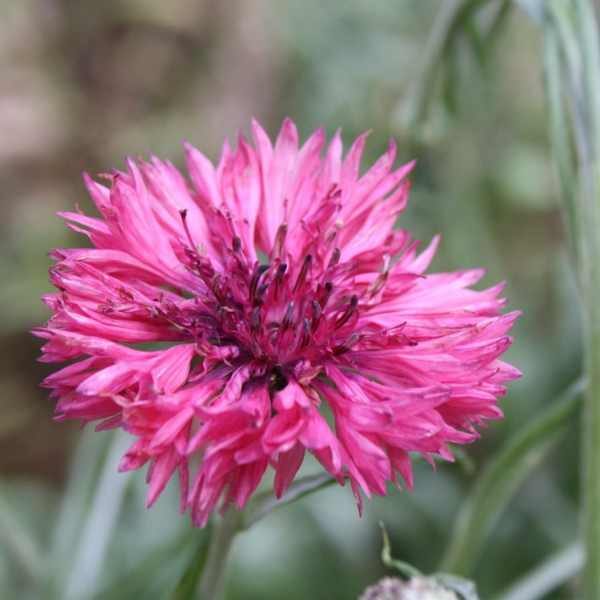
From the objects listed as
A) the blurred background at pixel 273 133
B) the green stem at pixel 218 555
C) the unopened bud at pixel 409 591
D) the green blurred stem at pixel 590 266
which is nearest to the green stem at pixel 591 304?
the green blurred stem at pixel 590 266

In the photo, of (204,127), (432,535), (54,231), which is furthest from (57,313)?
(204,127)

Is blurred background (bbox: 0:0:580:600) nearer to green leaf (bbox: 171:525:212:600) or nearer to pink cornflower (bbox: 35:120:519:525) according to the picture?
green leaf (bbox: 171:525:212:600)

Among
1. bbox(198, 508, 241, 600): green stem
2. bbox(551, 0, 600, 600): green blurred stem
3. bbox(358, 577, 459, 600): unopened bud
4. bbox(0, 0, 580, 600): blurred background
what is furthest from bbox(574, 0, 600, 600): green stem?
bbox(198, 508, 241, 600): green stem

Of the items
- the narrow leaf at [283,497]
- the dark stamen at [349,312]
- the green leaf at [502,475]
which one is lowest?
the green leaf at [502,475]

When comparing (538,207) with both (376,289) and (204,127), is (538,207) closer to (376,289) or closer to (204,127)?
(204,127)

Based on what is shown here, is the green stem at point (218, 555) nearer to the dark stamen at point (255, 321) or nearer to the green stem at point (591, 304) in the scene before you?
the dark stamen at point (255, 321)
